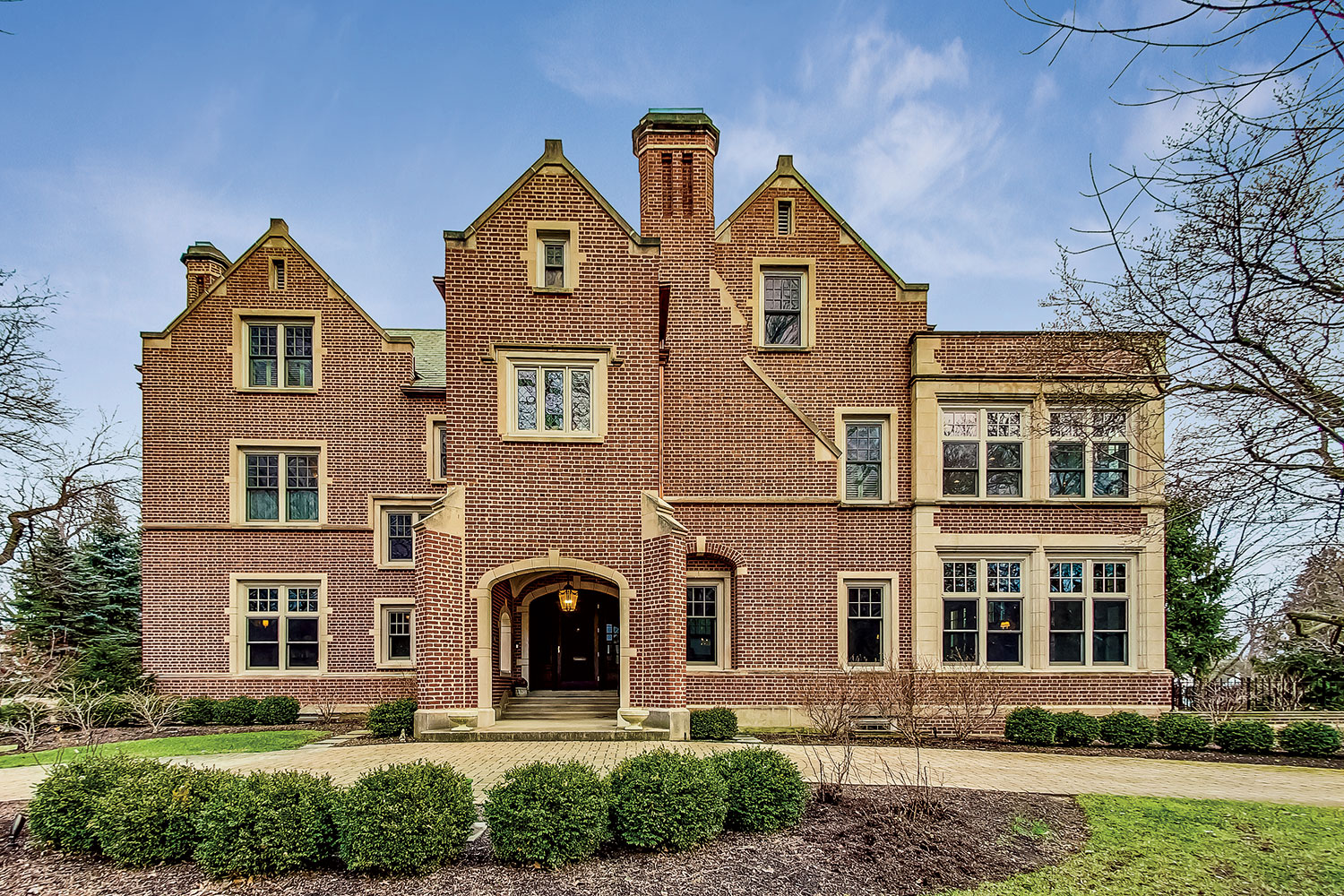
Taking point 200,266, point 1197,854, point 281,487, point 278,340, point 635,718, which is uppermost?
point 200,266

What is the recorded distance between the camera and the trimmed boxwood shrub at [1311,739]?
13430 millimetres

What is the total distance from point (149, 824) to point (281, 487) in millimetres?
11521

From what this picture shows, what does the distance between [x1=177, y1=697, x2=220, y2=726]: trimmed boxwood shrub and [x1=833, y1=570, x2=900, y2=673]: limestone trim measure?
1332cm

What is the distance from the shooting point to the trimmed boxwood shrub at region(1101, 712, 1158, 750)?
1412 centimetres

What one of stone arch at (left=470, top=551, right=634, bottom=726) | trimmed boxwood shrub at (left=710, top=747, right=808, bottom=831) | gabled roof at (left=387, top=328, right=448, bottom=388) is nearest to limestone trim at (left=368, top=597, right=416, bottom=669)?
stone arch at (left=470, top=551, right=634, bottom=726)

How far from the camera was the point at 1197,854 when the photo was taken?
24.2 feet

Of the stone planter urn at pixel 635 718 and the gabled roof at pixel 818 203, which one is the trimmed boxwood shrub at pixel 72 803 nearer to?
the stone planter urn at pixel 635 718

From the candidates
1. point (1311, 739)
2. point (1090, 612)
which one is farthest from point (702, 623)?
point (1311, 739)

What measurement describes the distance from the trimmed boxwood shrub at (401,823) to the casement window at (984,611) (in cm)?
1166

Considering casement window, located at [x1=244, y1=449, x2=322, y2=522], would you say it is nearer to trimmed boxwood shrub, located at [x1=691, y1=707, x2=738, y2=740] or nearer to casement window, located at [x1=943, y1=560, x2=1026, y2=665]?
trimmed boxwood shrub, located at [x1=691, y1=707, x2=738, y2=740]

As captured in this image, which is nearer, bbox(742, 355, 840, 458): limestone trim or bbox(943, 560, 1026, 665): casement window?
bbox(742, 355, 840, 458): limestone trim

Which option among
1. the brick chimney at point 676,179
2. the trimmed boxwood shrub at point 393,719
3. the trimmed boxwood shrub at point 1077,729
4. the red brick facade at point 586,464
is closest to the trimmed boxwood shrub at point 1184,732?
the trimmed boxwood shrub at point 1077,729

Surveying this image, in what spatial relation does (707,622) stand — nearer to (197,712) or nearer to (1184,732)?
(1184,732)

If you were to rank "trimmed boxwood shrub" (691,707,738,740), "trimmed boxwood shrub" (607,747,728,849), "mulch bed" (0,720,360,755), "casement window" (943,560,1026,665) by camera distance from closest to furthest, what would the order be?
"trimmed boxwood shrub" (607,747,728,849)
"trimmed boxwood shrub" (691,707,738,740)
"mulch bed" (0,720,360,755)
"casement window" (943,560,1026,665)
